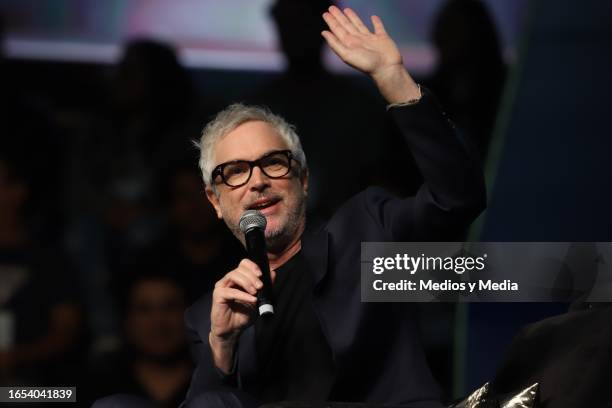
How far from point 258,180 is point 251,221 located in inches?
9.5

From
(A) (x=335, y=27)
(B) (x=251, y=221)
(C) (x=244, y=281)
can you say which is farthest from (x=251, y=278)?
(A) (x=335, y=27)

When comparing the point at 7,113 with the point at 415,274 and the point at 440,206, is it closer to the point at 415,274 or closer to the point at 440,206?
the point at 415,274

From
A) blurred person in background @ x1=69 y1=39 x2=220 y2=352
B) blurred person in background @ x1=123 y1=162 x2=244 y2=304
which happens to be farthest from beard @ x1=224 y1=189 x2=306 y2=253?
blurred person in background @ x1=69 y1=39 x2=220 y2=352

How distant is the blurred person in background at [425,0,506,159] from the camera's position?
3568 millimetres

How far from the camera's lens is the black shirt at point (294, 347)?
2664 millimetres

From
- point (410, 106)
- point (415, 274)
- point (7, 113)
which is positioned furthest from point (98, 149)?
point (410, 106)

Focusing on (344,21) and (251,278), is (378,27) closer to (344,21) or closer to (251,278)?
(344,21)

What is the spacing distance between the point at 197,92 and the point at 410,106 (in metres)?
1.13

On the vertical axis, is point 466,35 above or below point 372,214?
above

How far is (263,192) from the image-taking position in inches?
106

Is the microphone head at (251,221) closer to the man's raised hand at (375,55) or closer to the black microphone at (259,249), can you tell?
the black microphone at (259,249)

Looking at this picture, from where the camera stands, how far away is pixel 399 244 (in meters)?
2.85

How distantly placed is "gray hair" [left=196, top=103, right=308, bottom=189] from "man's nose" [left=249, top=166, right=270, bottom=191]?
12 cm

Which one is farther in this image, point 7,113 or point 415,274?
point 7,113
